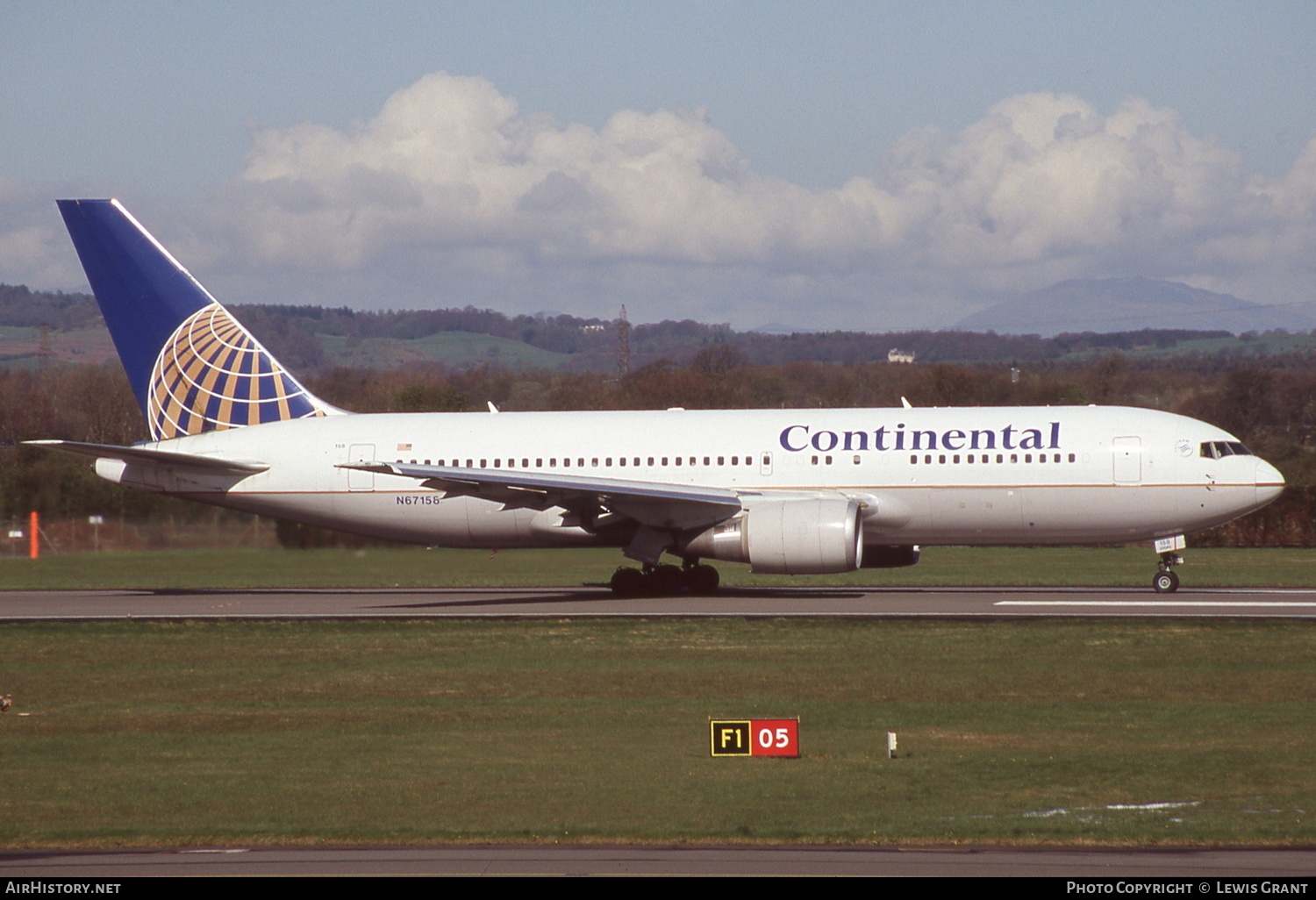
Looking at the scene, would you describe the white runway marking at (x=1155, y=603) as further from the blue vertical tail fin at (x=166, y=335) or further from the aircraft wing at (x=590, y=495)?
the blue vertical tail fin at (x=166, y=335)

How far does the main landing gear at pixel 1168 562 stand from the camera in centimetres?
3225

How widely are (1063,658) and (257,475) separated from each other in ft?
A: 71.1

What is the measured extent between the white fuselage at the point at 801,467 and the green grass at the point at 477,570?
248cm

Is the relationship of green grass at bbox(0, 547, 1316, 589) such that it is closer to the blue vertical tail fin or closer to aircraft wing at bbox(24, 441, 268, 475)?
aircraft wing at bbox(24, 441, 268, 475)

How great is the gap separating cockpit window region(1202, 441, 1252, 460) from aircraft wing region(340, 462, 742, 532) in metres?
10.5

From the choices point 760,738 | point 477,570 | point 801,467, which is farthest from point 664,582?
point 760,738

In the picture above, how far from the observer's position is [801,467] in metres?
32.8

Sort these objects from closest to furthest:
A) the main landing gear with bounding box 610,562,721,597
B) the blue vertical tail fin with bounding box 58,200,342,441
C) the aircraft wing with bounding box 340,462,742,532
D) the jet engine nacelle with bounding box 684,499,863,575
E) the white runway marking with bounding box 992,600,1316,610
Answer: the white runway marking with bounding box 992,600,1316,610
the jet engine nacelle with bounding box 684,499,863,575
the aircraft wing with bounding box 340,462,742,532
the main landing gear with bounding box 610,562,721,597
the blue vertical tail fin with bounding box 58,200,342,441

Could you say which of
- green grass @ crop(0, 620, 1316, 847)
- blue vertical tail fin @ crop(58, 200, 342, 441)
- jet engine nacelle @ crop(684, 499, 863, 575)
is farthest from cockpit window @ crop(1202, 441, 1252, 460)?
blue vertical tail fin @ crop(58, 200, 342, 441)

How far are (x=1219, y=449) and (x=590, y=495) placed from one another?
14.1 meters

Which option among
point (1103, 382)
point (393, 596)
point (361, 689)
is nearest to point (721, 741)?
point (361, 689)

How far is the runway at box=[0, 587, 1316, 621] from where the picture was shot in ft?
92.5

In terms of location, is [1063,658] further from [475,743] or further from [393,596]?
[393,596]

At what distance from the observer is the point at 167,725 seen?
1733 cm
